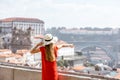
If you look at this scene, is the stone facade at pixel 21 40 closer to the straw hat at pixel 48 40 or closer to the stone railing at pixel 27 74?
the stone railing at pixel 27 74

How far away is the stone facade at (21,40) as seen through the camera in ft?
179

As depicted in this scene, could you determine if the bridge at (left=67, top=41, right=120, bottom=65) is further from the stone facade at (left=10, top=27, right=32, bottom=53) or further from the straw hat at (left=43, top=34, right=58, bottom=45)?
the straw hat at (left=43, top=34, right=58, bottom=45)

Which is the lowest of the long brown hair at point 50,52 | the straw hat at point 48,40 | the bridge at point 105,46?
the bridge at point 105,46

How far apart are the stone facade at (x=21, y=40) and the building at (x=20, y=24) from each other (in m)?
16.4

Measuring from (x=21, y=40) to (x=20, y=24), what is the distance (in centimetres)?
2783

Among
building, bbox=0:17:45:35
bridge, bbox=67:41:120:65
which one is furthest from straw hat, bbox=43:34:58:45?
bridge, bbox=67:41:120:65

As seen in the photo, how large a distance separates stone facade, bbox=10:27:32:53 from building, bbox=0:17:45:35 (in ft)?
Answer: 53.9

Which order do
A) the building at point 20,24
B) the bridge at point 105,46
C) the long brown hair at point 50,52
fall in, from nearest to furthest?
the long brown hair at point 50,52 < the building at point 20,24 < the bridge at point 105,46

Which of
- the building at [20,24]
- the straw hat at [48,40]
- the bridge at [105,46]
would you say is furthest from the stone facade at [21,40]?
the straw hat at [48,40]

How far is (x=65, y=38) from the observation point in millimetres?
117688

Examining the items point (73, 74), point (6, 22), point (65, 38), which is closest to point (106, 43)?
point (65, 38)

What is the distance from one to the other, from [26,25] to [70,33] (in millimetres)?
41826

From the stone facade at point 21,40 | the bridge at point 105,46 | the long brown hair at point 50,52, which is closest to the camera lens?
the long brown hair at point 50,52

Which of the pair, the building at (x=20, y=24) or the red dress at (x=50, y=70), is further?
the building at (x=20, y=24)
